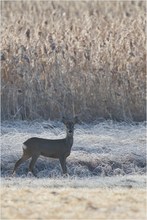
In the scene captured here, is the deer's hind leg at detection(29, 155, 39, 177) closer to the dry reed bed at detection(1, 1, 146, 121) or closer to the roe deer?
the roe deer

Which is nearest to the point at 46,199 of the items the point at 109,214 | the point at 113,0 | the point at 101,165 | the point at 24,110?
the point at 109,214

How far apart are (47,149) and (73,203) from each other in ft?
10.5

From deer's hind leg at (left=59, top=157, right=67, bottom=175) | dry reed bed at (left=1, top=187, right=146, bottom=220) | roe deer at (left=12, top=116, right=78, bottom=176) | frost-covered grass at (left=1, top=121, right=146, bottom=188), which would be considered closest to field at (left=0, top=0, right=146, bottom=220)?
frost-covered grass at (left=1, top=121, right=146, bottom=188)

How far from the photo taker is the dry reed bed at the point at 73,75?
46.9 ft

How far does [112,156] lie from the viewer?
464 inches

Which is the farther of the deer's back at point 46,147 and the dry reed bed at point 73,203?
the deer's back at point 46,147

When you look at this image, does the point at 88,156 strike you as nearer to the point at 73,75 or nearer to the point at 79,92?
the point at 79,92

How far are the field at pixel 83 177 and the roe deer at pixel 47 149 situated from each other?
233 millimetres

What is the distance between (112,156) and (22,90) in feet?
10.4

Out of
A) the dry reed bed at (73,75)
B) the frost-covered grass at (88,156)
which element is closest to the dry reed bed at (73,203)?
the frost-covered grass at (88,156)

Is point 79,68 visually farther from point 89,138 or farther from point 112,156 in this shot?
point 112,156

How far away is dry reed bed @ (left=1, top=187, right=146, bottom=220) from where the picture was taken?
720 cm

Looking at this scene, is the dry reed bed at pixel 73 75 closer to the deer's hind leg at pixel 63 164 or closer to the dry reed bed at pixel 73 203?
the deer's hind leg at pixel 63 164

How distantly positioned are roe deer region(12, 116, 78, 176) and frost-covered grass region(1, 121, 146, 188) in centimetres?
24
